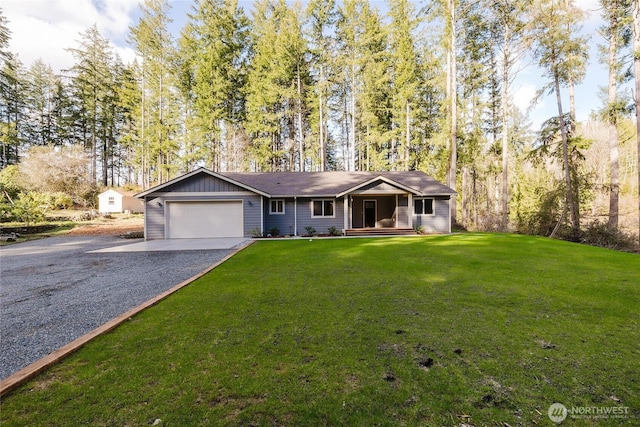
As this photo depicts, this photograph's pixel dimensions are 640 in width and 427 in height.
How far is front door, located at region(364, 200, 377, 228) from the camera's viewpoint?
1661 cm

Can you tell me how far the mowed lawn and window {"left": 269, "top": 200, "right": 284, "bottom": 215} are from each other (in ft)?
32.0

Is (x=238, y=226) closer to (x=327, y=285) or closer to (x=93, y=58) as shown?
(x=327, y=285)

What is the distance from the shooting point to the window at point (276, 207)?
1494 cm

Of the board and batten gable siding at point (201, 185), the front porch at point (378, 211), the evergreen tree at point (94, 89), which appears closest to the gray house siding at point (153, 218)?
the board and batten gable siding at point (201, 185)

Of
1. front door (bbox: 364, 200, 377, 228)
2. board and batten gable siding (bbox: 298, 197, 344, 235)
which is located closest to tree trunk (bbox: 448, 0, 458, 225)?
front door (bbox: 364, 200, 377, 228)

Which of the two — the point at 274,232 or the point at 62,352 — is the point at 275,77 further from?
the point at 62,352

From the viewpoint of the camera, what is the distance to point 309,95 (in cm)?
2125

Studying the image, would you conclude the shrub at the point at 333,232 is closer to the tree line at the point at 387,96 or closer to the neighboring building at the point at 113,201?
the tree line at the point at 387,96

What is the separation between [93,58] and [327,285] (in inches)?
1643

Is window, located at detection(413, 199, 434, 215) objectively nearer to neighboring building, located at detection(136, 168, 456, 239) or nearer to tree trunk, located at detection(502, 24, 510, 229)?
neighboring building, located at detection(136, 168, 456, 239)

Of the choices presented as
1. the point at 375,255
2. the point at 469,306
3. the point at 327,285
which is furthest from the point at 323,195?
the point at 469,306

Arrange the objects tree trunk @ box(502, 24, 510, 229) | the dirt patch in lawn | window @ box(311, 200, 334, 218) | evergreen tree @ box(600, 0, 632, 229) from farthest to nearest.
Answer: the dirt patch in lawn → tree trunk @ box(502, 24, 510, 229) → window @ box(311, 200, 334, 218) → evergreen tree @ box(600, 0, 632, 229)

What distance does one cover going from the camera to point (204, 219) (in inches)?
548

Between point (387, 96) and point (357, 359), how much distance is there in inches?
915
